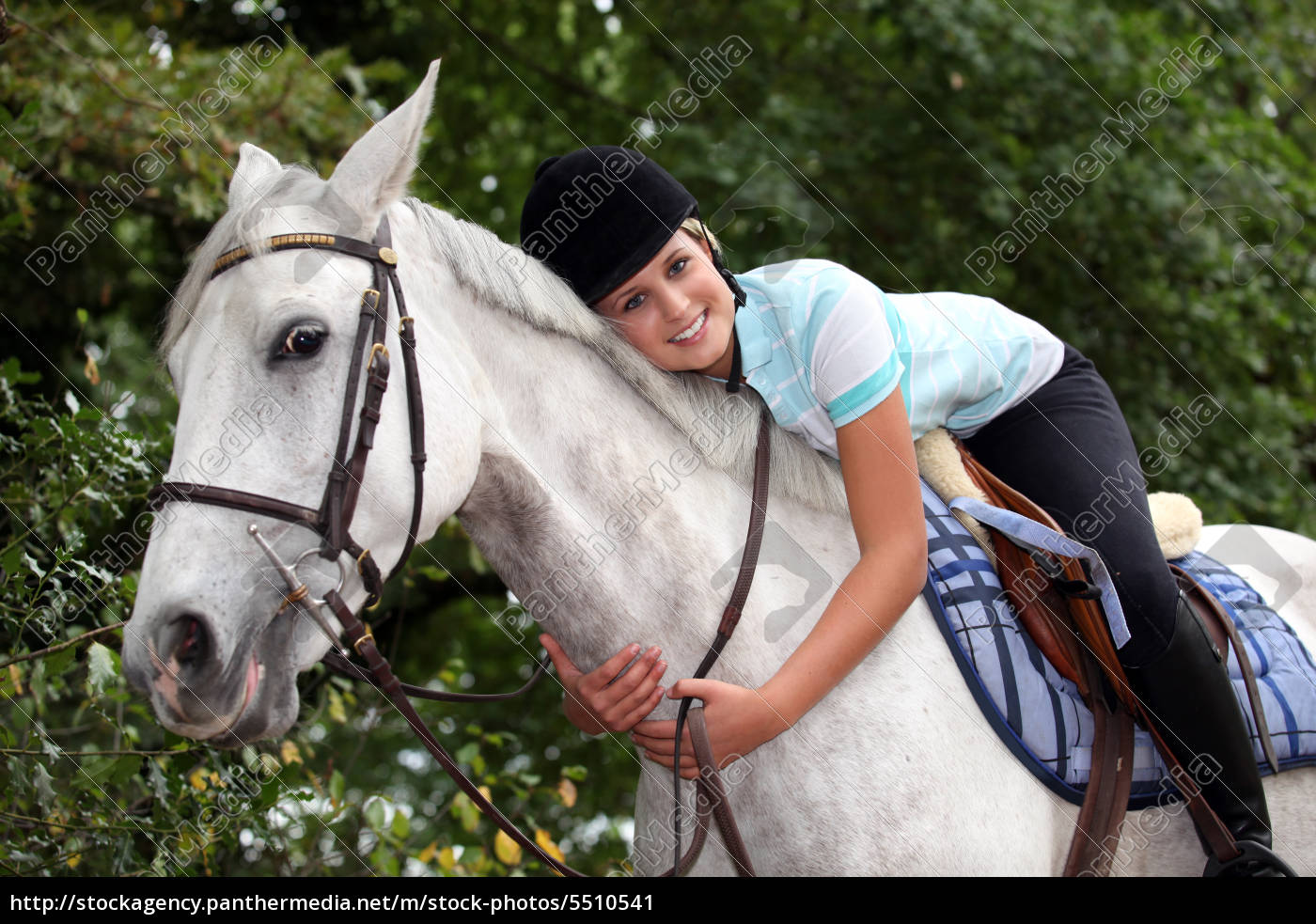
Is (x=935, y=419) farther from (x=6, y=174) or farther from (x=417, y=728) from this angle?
(x=6, y=174)

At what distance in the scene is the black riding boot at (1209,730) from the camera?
2.05 m

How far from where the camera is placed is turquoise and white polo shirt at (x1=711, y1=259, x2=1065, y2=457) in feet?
6.31

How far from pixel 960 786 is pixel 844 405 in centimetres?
81

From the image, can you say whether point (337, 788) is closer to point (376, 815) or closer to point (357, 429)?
point (376, 815)

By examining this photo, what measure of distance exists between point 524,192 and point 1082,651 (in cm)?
577

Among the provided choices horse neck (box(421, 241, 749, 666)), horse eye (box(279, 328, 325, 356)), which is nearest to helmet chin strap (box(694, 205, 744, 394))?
horse neck (box(421, 241, 749, 666))

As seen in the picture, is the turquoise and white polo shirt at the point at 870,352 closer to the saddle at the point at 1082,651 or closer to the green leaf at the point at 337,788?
the saddle at the point at 1082,651

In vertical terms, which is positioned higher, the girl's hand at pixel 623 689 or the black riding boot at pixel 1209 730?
the black riding boot at pixel 1209 730

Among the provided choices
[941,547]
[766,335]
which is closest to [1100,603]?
[941,547]

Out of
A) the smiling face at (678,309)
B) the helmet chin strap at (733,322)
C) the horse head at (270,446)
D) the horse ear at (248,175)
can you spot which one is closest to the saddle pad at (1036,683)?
the helmet chin strap at (733,322)

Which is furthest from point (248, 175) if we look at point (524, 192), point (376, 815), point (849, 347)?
point (524, 192)

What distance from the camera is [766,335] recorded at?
2146 millimetres

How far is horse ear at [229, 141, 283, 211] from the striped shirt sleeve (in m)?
1.21

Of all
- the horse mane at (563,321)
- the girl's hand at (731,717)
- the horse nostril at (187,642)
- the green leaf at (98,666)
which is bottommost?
the green leaf at (98,666)
